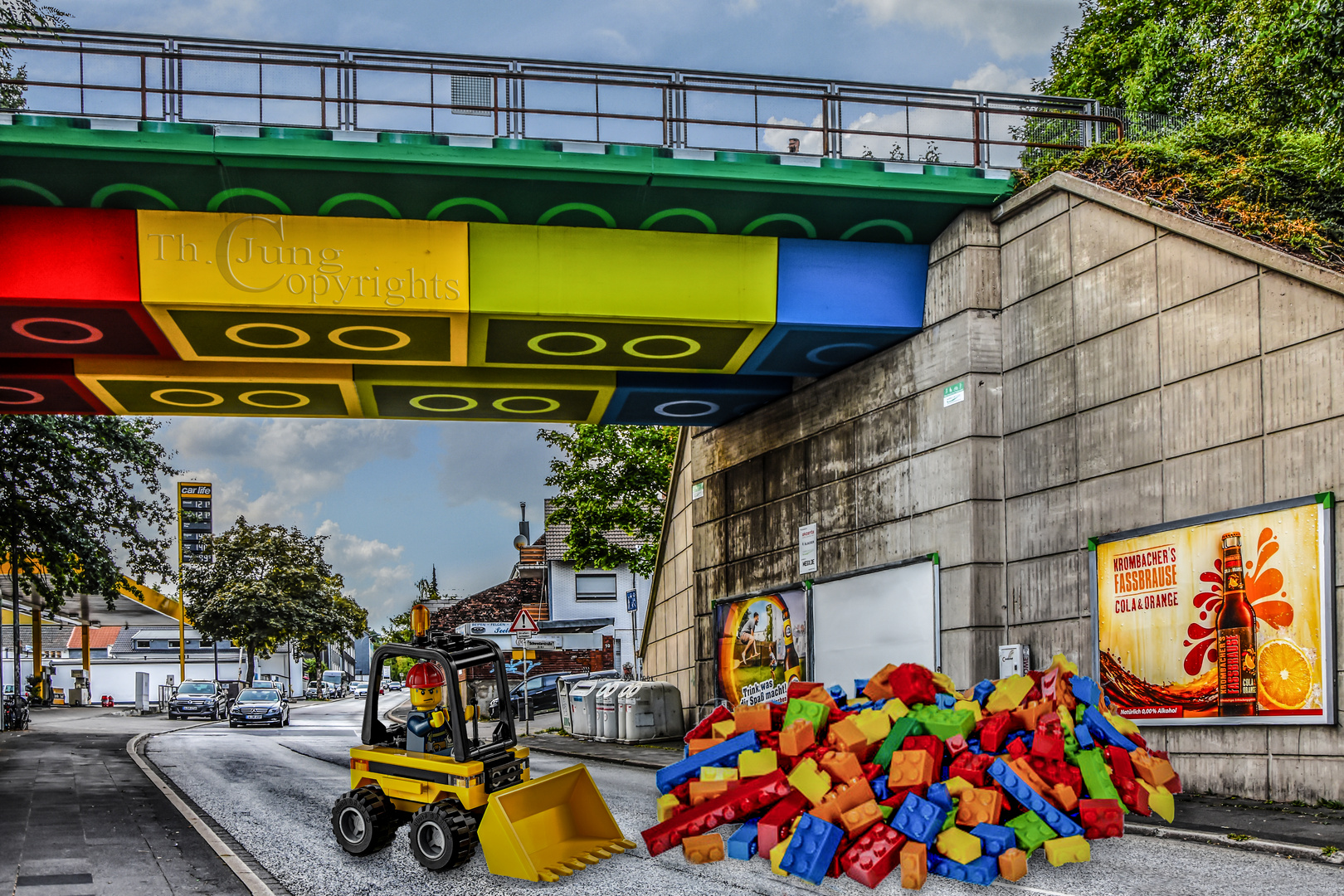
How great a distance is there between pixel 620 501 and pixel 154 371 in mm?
22139

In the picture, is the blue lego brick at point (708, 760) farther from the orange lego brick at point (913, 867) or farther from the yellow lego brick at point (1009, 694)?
the orange lego brick at point (913, 867)

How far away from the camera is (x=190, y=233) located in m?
13.0

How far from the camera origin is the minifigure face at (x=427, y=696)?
8953mm

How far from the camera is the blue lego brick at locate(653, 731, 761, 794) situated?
400 inches

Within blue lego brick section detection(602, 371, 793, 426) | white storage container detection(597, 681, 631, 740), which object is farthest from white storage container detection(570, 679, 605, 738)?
blue lego brick section detection(602, 371, 793, 426)

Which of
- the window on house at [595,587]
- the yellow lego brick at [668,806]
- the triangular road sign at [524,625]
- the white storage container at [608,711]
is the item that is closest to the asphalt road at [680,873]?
the yellow lego brick at [668,806]

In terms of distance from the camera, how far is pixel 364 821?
29.2 feet

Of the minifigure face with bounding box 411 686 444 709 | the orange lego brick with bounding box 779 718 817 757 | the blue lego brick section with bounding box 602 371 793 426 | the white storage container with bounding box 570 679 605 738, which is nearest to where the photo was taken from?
the minifigure face with bounding box 411 686 444 709

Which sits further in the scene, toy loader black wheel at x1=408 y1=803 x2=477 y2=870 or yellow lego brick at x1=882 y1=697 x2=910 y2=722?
yellow lego brick at x1=882 y1=697 x2=910 y2=722

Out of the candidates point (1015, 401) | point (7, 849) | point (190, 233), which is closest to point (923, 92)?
point (1015, 401)

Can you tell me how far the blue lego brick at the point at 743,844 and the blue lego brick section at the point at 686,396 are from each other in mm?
9306

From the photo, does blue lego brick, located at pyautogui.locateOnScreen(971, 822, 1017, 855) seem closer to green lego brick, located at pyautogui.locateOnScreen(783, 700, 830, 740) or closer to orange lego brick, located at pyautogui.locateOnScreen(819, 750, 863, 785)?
orange lego brick, located at pyautogui.locateOnScreen(819, 750, 863, 785)

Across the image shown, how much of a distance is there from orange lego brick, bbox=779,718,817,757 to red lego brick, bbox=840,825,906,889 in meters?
1.33

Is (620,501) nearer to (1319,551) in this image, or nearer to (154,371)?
(154,371)
